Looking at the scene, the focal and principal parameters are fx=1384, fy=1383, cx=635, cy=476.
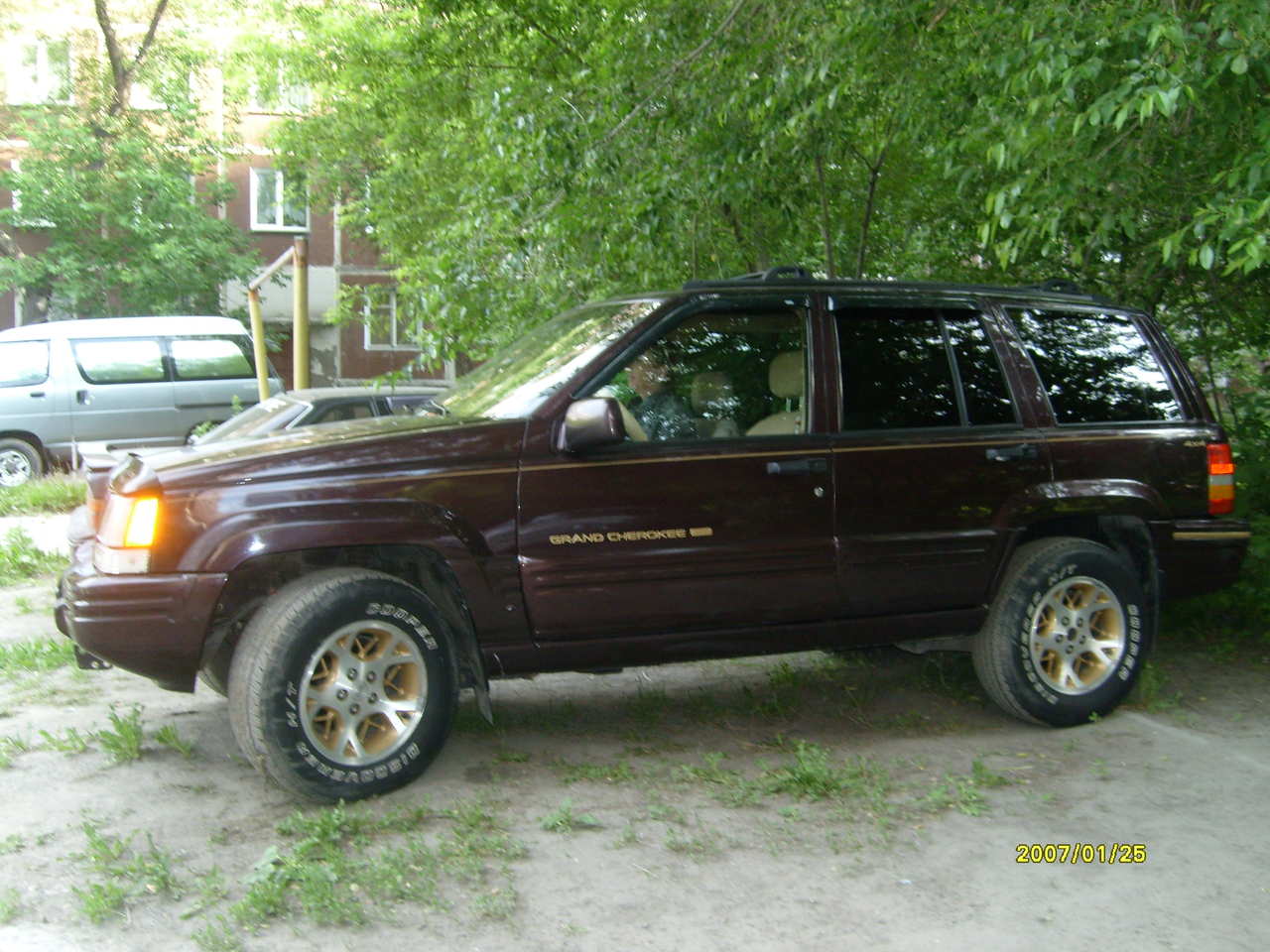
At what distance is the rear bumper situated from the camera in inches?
244

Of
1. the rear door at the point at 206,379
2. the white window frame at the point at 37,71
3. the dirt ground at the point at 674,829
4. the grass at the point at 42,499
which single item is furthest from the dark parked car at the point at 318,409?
the white window frame at the point at 37,71

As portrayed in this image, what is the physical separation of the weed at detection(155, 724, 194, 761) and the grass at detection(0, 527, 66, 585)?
4.51 meters

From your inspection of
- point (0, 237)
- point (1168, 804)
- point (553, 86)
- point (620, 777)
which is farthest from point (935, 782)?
point (0, 237)

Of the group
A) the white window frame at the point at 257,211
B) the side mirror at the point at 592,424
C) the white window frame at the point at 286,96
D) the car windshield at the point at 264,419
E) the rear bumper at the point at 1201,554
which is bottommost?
the rear bumper at the point at 1201,554

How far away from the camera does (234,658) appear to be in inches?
192

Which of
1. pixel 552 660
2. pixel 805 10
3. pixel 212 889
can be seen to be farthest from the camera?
pixel 805 10

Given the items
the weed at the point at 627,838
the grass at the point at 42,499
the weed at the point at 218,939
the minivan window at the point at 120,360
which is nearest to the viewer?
the weed at the point at 218,939

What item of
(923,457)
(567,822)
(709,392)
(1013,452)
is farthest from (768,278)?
(567,822)

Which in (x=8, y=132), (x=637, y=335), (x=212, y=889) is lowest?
(x=212, y=889)

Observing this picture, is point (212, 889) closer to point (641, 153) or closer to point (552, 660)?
point (552, 660)

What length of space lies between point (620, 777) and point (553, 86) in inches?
227

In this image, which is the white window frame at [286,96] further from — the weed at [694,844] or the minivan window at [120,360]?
the weed at [694,844]

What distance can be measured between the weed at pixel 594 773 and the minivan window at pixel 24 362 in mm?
13945

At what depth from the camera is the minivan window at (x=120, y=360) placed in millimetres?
17469
